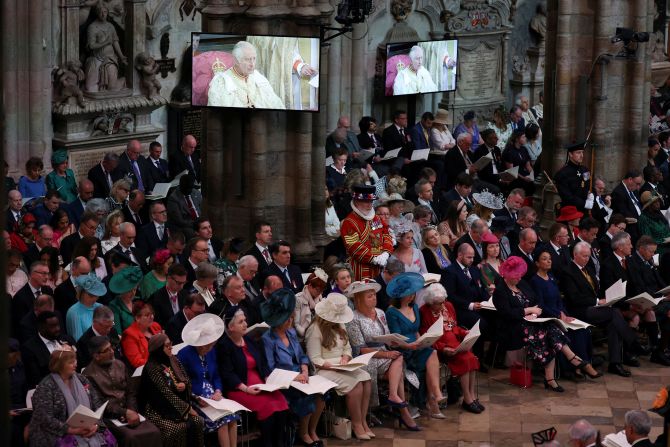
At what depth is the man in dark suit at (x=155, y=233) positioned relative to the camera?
13125mm

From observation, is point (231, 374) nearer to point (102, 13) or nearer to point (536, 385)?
point (536, 385)

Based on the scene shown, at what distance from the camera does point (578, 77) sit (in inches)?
625

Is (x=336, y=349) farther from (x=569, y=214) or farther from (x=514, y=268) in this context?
(x=569, y=214)

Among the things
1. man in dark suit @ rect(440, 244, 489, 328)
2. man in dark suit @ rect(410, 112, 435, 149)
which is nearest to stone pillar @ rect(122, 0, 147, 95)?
man in dark suit @ rect(410, 112, 435, 149)

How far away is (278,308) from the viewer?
33.5 feet

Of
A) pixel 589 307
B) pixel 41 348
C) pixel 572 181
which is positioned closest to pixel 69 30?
pixel 572 181

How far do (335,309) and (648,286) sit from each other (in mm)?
3925

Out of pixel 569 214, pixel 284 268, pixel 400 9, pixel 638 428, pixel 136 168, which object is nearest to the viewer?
pixel 638 428

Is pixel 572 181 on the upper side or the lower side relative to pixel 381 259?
upper

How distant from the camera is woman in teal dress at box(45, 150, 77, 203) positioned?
15281 millimetres

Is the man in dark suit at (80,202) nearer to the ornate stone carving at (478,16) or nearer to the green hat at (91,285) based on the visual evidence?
the green hat at (91,285)

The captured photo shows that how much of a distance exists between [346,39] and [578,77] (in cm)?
518

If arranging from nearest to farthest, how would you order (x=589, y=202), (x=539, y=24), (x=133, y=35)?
(x=589, y=202)
(x=133, y=35)
(x=539, y=24)

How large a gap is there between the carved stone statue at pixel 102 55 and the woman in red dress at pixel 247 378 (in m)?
8.46
